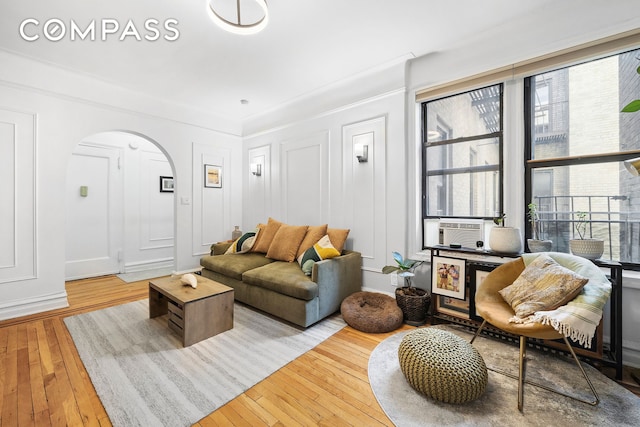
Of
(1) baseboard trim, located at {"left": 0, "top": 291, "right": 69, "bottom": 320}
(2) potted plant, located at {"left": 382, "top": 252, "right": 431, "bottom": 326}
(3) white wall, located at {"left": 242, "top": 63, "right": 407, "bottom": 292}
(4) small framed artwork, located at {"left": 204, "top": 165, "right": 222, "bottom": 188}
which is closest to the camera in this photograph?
(2) potted plant, located at {"left": 382, "top": 252, "right": 431, "bottom": 326}

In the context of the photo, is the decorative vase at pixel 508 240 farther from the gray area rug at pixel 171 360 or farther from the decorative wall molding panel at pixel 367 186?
the gray area rug at pixel 171 360

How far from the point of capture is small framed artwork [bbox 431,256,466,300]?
2.38 m

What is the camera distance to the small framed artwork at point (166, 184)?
498 centimetres

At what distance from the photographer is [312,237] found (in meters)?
3.27

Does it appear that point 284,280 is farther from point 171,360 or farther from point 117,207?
point 117,207

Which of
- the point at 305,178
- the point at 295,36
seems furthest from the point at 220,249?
the point at 295,36

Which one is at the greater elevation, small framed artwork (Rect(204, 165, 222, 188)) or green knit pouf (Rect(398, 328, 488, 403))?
small framed artwork (Rect(204, 165, 222, 188))

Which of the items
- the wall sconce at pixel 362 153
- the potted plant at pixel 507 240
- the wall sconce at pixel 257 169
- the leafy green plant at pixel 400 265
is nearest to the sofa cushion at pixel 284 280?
the leafy green plant at pixel 400 265

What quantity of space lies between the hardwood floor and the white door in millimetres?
1978

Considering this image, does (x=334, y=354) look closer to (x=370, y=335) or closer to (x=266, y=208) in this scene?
(x=370, y=335)

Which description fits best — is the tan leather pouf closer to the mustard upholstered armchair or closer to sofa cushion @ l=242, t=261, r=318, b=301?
sofa cushion @ l=242, t=261, r=318, b=301

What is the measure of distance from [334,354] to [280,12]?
278 centimetres

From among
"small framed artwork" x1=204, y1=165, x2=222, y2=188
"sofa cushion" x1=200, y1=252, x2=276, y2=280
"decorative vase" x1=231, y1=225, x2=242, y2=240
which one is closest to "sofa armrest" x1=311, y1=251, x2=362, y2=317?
"sofa cushion" x1=200, y1=252, x2=276, y2=280

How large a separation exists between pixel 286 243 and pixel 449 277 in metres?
1.85
